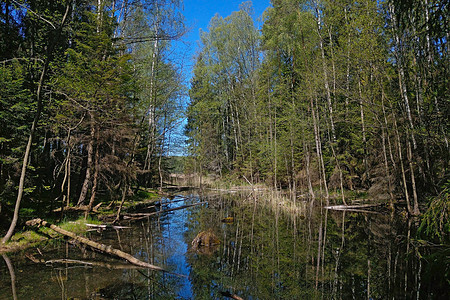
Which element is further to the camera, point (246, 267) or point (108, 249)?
point (108, 249)

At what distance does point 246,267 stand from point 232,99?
86.7 feet

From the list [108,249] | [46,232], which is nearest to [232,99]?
[46,232]

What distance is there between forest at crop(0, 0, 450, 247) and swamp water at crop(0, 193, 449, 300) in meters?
1.17

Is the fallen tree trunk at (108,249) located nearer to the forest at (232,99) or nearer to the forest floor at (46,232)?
the forest floor at (46,232)

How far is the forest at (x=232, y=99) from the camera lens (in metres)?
6.89

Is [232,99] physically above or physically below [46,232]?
above

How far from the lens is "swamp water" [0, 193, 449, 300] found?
4457 millimetres

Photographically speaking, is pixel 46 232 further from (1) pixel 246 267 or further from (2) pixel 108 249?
(1) pixel 246 267

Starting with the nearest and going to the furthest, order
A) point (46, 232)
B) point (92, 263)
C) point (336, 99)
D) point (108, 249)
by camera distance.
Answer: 1. point (92, 263)
2. point (108, 249)
3. point (46, 232)
4. point (336, 99)

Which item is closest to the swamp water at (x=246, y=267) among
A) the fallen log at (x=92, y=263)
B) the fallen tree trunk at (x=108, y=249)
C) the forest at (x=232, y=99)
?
the fallen log at (x=92, y=263)

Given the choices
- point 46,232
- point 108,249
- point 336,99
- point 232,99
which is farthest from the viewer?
point 232,99

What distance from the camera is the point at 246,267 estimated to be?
5.82 m

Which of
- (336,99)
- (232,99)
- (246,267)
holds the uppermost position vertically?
(232,99)

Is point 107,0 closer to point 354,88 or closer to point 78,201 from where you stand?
point 78,201
